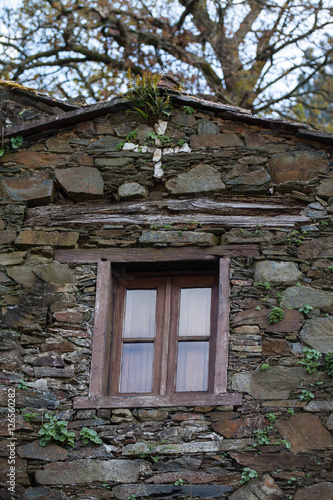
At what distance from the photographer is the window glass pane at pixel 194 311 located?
20.4 feet

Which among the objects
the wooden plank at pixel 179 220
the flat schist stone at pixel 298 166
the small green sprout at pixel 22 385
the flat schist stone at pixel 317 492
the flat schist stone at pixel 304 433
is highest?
the flat schist stone at pixel 298 166

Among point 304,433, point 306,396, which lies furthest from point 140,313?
point 304,433

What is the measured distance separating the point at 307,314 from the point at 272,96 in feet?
21.6

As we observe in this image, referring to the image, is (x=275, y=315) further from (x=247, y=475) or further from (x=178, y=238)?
(x=247, y=475)

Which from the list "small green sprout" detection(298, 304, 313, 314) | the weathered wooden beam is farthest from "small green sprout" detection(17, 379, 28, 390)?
"small green sprout" detection(298, 304, 313, 314)

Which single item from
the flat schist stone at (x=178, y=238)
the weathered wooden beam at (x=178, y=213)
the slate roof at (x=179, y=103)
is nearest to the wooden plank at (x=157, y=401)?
the flat schist stone at (x=178, y=238)

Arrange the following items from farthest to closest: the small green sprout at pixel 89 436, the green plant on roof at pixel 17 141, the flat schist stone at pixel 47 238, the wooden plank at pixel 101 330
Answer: the green plant on roof at pixel 17 141
the flat schist stone at pixel 47 238
the wooden plank at pixel 101 330
the small green sprout at pixel 89 436

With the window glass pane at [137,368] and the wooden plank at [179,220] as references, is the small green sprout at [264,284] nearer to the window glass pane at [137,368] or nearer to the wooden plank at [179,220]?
the wooden plank at [179,220]

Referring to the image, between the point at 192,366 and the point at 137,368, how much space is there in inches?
16.1

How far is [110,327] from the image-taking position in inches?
246

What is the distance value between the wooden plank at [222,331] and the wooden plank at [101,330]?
2.68 feet

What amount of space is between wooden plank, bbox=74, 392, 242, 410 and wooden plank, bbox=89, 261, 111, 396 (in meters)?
0.09

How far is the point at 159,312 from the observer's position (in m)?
6.29

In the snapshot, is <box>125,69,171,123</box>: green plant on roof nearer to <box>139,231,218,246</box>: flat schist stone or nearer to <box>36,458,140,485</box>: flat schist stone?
<box>139,231,218,246</box>: flat schist stone
